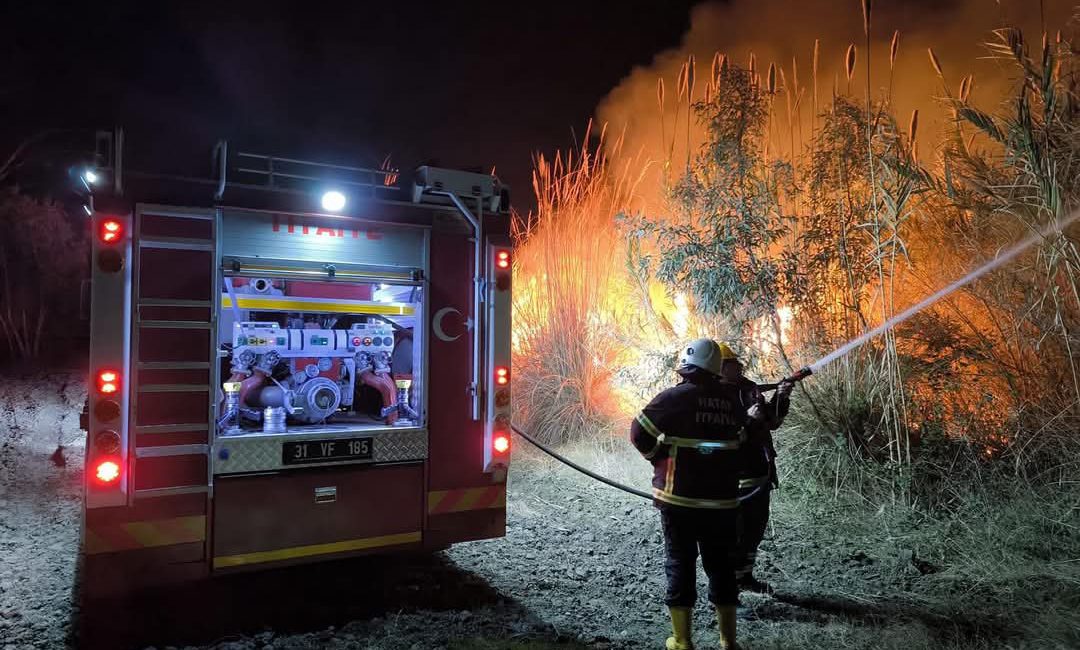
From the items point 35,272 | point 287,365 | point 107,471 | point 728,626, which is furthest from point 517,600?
point 35,272

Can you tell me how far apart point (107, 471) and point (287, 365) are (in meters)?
1.40

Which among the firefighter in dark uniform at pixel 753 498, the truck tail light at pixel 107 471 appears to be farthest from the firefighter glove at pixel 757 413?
the truck tail light at pixel 107 471

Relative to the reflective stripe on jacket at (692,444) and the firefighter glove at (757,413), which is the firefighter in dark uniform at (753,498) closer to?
the firefighter glove at (757,413)

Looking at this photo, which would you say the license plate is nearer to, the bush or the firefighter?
the firefighter

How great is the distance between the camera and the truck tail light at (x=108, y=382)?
378 cm

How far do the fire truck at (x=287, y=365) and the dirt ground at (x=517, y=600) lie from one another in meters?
0.42

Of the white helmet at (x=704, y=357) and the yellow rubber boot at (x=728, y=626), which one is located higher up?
the white helmet at (x=704, y=357)

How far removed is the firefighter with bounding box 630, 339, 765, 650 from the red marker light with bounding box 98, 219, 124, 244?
3023 millimetres

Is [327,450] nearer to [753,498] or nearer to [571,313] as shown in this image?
[753,498]

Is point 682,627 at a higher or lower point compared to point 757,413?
lower

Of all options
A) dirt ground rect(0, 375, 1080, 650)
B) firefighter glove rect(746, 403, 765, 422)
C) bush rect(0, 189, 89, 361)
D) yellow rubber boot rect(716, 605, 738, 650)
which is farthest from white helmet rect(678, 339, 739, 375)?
bush rect(0, 189, 89, 361)

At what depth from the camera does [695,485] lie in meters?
3.87

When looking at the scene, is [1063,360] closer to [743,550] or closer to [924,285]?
[924,285]

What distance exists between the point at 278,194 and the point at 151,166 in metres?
0.69
